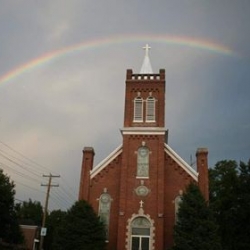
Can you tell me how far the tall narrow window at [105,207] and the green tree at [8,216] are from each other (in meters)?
6.79

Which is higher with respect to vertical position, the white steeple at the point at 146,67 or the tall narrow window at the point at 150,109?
the white steeple at the point at 146,67

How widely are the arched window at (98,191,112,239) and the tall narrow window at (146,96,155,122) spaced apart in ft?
23.4

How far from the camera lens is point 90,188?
32375 millimetres

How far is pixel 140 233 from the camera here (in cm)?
2998

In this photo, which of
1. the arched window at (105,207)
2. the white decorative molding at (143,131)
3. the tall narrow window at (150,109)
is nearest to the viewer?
the arched window at (105,207)

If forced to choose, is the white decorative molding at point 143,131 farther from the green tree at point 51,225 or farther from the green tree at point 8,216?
the green tree at point 51,225

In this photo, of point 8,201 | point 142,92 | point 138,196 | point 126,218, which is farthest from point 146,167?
point 8,201

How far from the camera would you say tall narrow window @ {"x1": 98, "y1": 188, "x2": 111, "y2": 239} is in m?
31.4

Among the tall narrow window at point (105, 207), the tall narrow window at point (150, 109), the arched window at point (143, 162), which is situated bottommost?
the tall narrow window at point (105, 207)

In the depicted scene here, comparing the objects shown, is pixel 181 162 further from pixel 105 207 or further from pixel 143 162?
pixel 105 207

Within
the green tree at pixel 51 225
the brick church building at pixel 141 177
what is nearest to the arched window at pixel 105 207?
the brick church building at pixel 141 177

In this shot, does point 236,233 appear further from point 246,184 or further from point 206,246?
point 206,246

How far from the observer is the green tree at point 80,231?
2738 centimetres

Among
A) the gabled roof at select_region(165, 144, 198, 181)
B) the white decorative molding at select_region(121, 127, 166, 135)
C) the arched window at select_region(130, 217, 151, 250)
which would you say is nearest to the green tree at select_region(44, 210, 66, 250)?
the arched window at select_region(130, 217, 151, 250)
